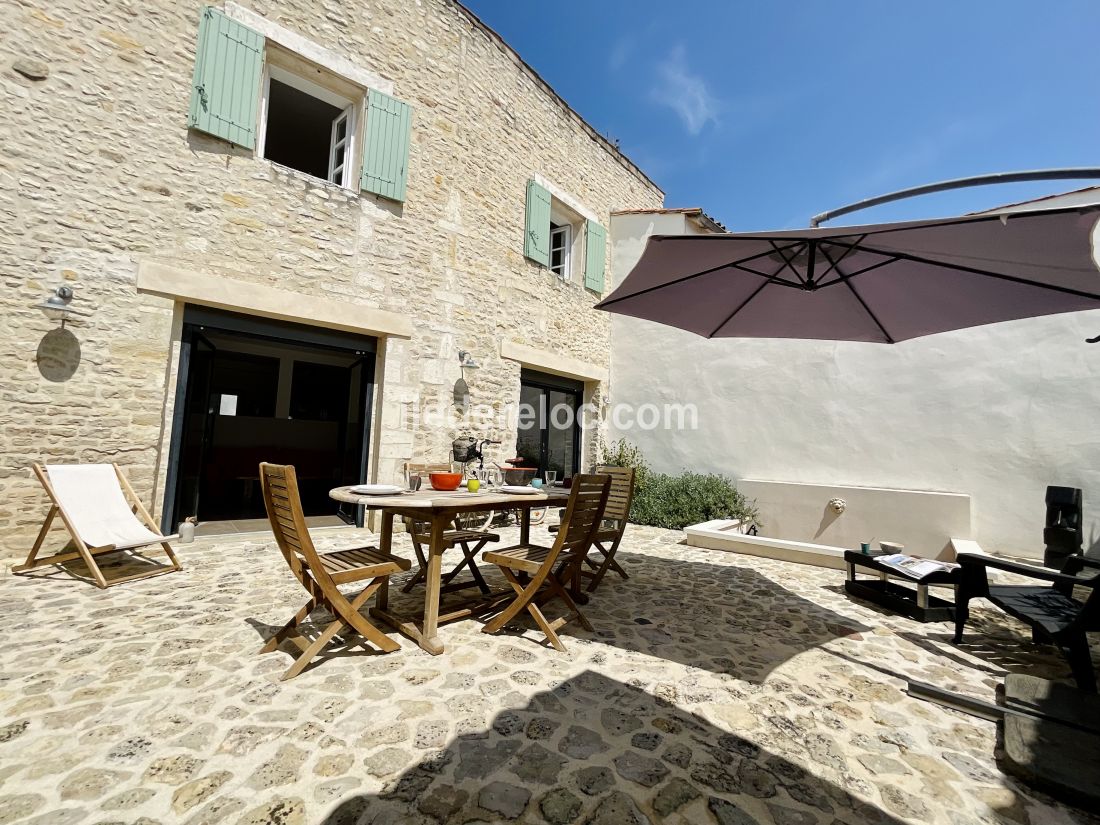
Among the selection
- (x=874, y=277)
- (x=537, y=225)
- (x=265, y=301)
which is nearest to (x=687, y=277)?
(x=874, y=277)

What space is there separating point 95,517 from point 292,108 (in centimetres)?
550

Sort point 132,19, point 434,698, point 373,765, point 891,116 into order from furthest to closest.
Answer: point 891,116 < point 132,19 < point 434,698 < point 373,765

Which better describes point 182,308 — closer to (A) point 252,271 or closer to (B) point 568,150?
(A) point 252,271

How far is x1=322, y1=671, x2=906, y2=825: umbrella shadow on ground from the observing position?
144 cm

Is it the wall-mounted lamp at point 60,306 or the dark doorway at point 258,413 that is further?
the dark doorway at point 258,413

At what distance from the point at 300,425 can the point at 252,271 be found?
441cm

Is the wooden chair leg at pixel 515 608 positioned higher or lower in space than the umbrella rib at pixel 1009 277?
lower

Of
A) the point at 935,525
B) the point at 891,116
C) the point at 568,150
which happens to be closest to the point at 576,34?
the point at 568,150

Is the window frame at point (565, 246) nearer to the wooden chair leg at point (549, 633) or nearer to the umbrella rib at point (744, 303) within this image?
the umbrella rib at point (744, 303)

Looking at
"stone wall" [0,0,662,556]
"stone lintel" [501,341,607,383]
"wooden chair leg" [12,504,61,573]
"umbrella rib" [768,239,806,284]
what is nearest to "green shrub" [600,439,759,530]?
"stone lintel" [501,341,607,383]

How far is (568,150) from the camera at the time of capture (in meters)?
8.17

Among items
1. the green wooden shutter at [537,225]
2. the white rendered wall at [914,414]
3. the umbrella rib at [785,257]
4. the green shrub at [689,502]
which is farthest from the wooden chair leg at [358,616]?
the white rendered wall at [914,414]

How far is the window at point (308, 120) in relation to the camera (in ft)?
17.6

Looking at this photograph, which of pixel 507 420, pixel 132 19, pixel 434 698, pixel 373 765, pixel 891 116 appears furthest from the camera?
pixel 507 420
